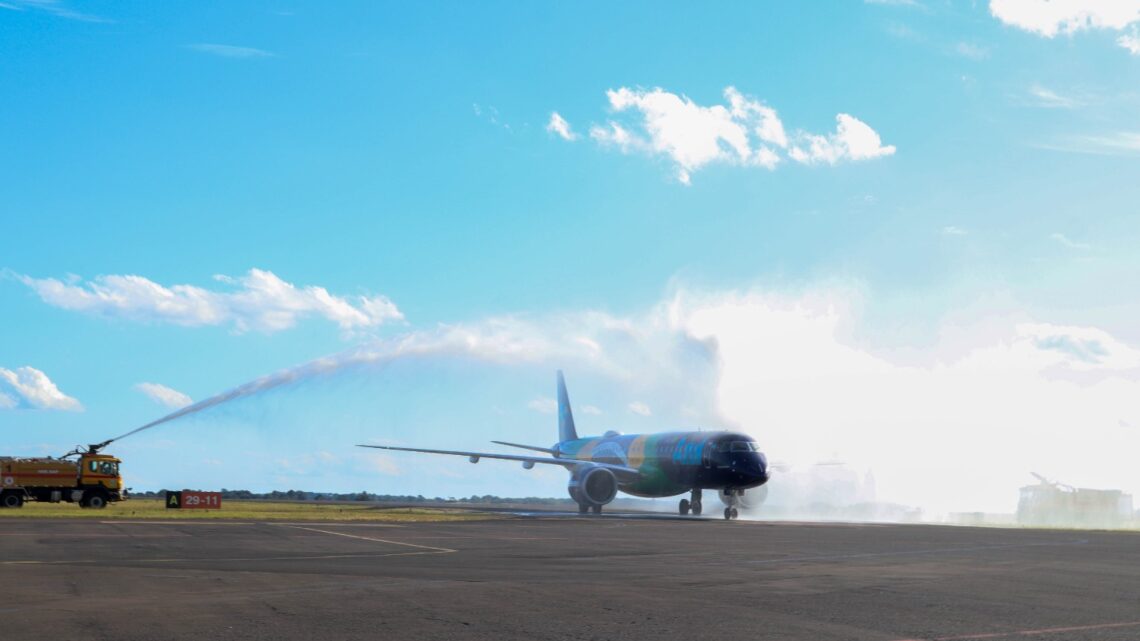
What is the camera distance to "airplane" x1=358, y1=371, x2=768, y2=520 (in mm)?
55719

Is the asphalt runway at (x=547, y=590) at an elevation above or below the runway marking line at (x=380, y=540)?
above

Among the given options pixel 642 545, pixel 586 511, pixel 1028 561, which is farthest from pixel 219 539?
pixel 586 511

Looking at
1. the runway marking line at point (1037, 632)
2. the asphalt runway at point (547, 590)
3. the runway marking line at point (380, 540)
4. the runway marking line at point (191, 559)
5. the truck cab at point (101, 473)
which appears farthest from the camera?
the truck cab at point (101, 473)

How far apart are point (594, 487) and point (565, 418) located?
28.2 meters

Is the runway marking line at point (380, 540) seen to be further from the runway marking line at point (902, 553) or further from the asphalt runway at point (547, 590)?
the runway marking line at point (902, 553)

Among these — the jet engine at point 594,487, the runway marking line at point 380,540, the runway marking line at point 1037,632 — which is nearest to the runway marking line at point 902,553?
the runway marking line at point 380,540

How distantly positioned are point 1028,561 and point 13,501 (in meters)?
54.3

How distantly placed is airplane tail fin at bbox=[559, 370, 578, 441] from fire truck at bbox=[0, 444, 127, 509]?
121 ft

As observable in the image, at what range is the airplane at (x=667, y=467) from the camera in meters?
55.7

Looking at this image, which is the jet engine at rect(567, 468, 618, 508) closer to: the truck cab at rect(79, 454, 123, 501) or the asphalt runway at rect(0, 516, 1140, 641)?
the truck cab at rect(79, 454, 123, 501)

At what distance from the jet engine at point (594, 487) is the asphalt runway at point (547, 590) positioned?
105 feet

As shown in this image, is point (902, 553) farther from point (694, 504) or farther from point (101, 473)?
point (101, 473)

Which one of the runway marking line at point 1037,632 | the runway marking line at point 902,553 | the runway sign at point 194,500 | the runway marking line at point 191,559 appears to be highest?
the runway marking line at point 1037,632

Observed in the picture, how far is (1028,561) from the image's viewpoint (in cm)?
2397
